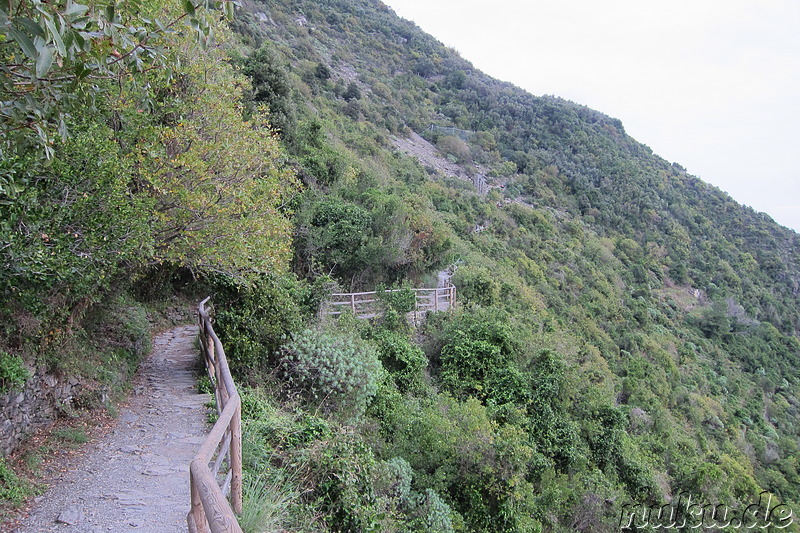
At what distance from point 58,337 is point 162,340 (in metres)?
5.58

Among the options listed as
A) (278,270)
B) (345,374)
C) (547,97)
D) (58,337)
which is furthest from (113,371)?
(547,97)

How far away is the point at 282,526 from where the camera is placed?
4656 mm

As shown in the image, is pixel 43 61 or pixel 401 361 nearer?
pixel 43 61

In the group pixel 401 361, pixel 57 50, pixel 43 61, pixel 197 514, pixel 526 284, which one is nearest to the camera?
pixel 43 61

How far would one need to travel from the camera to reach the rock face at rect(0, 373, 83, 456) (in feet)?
17.3

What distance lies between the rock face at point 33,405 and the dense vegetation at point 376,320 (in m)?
0.49

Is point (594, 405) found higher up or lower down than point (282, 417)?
lower down

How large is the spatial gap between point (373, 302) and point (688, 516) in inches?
471

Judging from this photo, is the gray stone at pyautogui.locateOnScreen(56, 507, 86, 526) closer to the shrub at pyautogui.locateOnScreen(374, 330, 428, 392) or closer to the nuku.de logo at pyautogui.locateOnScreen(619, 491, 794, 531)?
the shrub at pyautogui.locateOnScreen(374, 330, 428, 392)

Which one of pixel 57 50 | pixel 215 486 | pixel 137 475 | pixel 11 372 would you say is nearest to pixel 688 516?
pixel 137 475

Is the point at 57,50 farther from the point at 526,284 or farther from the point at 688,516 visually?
the point at 526,284

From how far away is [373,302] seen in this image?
1681cm

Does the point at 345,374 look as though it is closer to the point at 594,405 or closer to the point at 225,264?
the point at 225,264

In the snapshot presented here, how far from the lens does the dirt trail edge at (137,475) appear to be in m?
4.29
